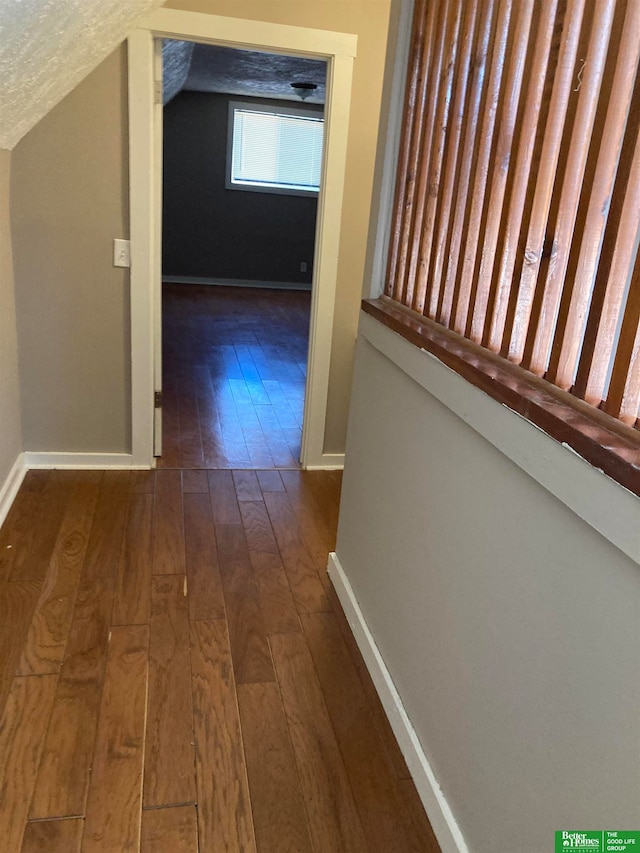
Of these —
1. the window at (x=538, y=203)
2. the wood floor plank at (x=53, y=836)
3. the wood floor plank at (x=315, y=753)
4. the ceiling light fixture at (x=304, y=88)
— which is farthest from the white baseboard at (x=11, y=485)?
the ceiling light fixture at (x=304, y=88)

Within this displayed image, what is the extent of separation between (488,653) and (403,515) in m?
0.51

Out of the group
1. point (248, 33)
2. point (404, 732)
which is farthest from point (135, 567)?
point (248, 33)

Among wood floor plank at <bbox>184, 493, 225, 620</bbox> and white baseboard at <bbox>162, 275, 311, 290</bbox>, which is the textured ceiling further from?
wood floor plank at <bbox>184, 493, 225, 620</bbox>

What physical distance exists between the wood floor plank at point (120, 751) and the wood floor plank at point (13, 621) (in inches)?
9.6

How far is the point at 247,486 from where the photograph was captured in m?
3.09

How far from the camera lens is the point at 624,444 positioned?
929mm

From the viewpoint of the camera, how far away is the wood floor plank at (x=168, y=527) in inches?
95.1

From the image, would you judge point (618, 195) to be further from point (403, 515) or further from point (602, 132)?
point (403, 515)

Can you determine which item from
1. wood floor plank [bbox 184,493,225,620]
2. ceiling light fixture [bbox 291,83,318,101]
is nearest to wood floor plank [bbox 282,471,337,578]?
wood floor plank [bbox 184,493,225,620]

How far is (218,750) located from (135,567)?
2.90 ft

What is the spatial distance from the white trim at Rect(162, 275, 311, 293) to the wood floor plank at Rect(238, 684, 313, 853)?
23.4 ft

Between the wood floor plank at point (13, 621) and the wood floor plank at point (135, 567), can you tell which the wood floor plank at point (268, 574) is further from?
the wood floor plank at point (13, 621)

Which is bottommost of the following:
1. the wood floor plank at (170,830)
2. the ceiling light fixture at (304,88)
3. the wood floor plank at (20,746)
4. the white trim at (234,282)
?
the wood floor plank at (170,830)

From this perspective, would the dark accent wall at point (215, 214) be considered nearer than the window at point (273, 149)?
Yes
